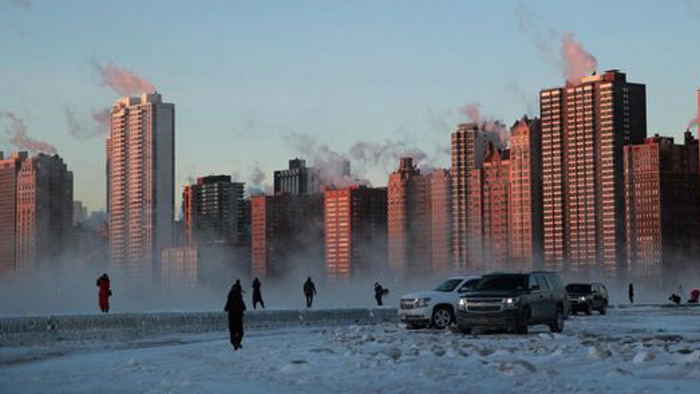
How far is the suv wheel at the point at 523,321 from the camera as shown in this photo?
114 ft

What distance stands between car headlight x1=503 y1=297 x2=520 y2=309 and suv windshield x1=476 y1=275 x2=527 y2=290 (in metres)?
0.79

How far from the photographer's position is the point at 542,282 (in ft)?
121

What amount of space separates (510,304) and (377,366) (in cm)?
1115

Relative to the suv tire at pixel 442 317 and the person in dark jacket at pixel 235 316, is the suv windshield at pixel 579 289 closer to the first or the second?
the suv tire at pixel 442 317

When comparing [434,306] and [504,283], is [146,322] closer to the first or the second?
[434,306]

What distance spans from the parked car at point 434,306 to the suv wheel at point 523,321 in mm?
4750

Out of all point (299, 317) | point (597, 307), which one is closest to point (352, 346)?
point (299, 317)

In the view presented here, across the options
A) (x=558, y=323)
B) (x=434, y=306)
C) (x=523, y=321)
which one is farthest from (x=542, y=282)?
(x=434, y=306)

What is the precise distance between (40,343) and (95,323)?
129 inches

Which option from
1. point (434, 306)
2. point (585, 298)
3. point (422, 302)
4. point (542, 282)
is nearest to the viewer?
point (542, 282)

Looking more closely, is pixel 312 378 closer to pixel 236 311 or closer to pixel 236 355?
pixel 236 355

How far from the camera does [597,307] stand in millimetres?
62125

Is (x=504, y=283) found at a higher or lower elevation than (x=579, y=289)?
higher

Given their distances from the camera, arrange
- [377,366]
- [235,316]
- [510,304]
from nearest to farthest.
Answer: [377,366]
[235,316]
[510,304]
